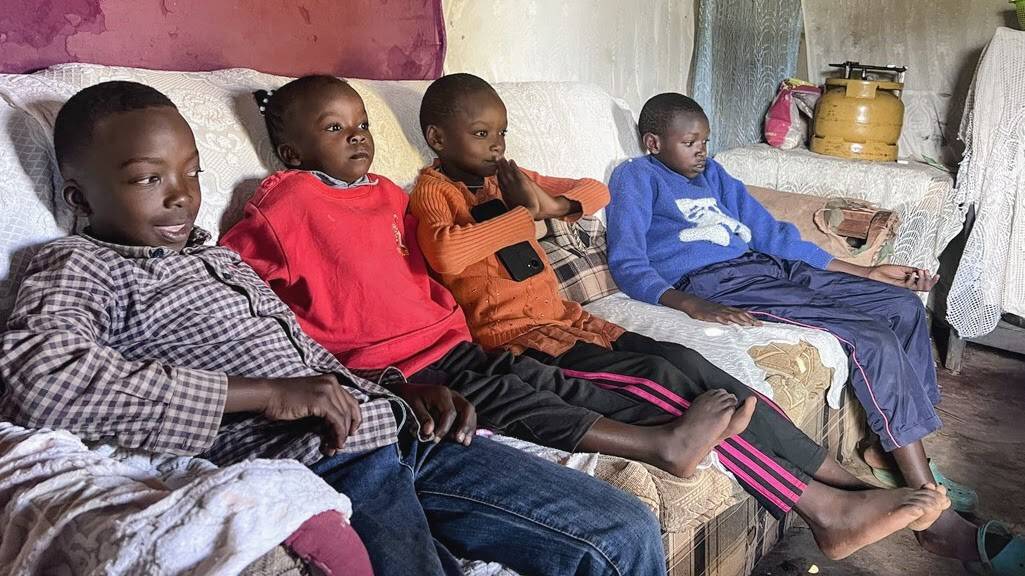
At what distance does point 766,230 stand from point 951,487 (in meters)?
0.86

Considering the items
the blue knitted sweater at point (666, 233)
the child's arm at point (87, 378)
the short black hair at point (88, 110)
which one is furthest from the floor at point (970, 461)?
the short black hair at point (88, 110)

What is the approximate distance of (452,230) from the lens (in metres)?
1.58

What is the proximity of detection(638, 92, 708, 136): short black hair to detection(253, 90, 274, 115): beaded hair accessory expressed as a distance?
1.19 m

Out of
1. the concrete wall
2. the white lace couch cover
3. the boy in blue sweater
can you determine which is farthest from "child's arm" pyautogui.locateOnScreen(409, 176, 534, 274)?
the white lace couch cover

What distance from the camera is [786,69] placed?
388 centimetres

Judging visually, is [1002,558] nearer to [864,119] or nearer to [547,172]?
[547,172]

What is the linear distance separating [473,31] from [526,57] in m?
0.28

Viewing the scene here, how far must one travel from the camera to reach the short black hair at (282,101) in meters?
1.52

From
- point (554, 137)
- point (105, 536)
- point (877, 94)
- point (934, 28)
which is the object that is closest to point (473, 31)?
point (554, 137)

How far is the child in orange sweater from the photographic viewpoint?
1504 millimetres

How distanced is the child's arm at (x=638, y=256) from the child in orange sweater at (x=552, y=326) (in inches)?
10.7

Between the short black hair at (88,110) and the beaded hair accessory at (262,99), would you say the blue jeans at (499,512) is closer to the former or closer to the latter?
the short black hair at (88,110)

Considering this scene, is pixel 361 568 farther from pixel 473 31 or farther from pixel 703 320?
pixel 473 31

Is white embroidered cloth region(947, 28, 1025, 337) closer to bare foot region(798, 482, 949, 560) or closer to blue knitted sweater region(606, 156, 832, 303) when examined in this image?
blue knitted sweater region(606, 156, 832, 303)
